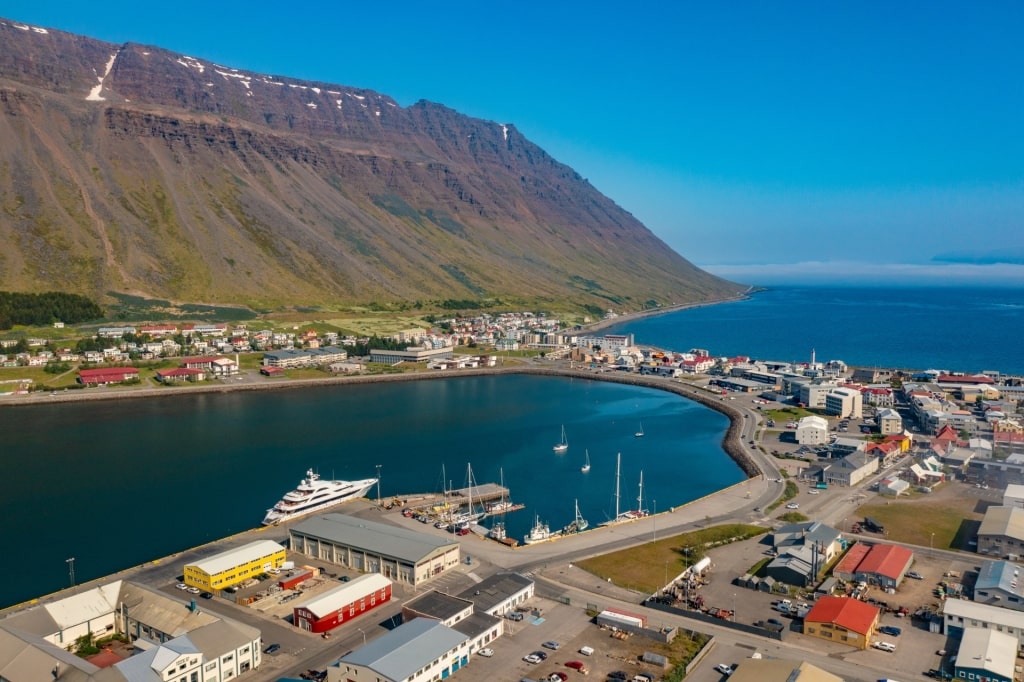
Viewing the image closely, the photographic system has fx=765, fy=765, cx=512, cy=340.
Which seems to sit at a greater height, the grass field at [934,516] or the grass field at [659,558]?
the grass field at [934,516]

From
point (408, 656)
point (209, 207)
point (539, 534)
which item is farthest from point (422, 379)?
point (209, 207)

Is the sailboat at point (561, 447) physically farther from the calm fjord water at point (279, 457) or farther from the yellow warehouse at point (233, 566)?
the yellow warehouse at point (233, 566)

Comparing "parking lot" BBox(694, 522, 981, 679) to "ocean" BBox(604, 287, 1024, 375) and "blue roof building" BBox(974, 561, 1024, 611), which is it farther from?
"ocean" BBox(604, 287, 1024, 375)

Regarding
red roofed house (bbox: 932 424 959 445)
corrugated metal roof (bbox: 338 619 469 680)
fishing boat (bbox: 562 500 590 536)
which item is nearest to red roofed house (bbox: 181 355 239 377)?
fishing boat (bbox: 562 500 590 536)

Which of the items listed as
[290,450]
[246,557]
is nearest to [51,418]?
[290,450]

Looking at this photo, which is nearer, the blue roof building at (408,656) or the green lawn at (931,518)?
the blue roof building at (408,656)

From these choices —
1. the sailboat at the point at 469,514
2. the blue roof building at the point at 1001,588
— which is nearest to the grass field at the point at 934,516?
the blue roof building at the point at 1001,588

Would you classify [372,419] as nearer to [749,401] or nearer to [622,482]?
[622,482]
